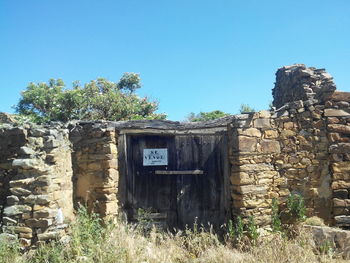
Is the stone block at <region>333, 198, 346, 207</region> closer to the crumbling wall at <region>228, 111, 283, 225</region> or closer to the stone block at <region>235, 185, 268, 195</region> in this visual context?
the crumbling wall at <region>228, 111, 283, 225</region>

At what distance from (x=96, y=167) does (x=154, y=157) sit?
1.04m

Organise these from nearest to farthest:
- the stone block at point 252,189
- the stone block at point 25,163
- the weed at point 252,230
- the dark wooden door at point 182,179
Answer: the stone block at point 25,163 → the weed at point 252,230 → the stone block at point 252,189 → the dark wooden door at point 182,179

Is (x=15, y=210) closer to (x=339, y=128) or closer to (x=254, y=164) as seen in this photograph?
(x=254, y=164)

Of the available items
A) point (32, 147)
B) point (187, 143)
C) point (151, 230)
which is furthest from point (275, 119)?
point (32, 147)

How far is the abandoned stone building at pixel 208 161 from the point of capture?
530cm

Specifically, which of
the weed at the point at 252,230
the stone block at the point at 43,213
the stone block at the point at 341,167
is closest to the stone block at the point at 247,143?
the weed at the point at 252,230

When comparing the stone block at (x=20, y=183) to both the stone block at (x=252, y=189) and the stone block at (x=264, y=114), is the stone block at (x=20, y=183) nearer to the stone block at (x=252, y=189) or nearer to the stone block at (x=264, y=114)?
the stone block at (x=252, y=189)

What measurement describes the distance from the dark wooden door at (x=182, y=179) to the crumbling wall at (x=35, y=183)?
3.89 feet

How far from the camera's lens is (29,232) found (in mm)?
4324

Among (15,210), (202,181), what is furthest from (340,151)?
(15,210)

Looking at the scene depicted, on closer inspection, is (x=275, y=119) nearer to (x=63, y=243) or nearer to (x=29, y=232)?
(x=63, y=243)

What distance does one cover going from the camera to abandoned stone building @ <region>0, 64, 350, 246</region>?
5297 millimetres

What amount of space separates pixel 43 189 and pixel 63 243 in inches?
31.5

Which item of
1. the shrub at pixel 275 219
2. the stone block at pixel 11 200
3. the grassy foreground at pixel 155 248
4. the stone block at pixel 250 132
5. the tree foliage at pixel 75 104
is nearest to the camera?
the grassy foreground at pixel 155 248
